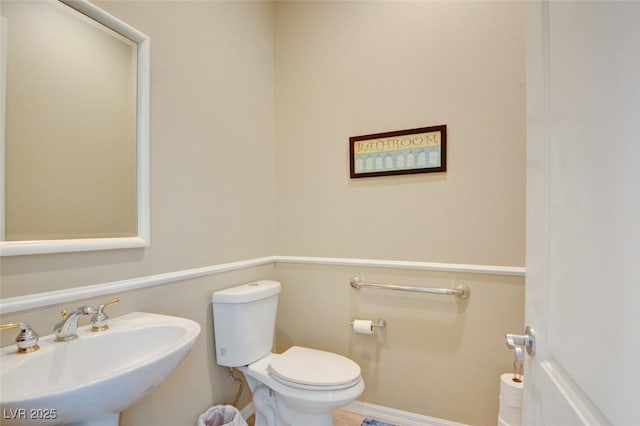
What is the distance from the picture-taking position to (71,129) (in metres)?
1.08

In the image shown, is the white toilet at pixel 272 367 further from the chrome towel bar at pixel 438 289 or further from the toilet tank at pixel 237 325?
the chrome towel bar at pixel 438 289

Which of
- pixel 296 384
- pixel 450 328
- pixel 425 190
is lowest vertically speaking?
pixel 296 384

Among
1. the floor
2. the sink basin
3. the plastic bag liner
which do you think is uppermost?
the sink basin

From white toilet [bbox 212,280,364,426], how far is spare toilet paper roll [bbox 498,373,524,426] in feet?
2.06

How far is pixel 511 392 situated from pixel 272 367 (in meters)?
1.09

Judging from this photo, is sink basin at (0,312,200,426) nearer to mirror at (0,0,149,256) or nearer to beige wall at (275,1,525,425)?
mirror at (0,0,149,256)

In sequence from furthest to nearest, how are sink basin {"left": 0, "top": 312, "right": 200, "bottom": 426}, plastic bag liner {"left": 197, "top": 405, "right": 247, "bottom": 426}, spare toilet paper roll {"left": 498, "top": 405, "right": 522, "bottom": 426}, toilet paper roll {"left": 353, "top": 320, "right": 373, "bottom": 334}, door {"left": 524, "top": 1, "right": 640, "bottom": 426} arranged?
toilet paper roll {"left": 353, "top": 320, "right": 373, "bottom": 334} → plastic bag liner {"left": 197, "top": 405, "right": 247, "bottom": 426} → spare toilet paper roll {"left": 498, "top": 405, "right": 522, "bottom": 426} → sink basin {"left": 0, "top": 312, "right": 200, "bottom": 426} → door {"left": 524, "top": 1, "right": 640, "bottom": 426}

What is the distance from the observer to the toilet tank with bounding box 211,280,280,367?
5.07 ft

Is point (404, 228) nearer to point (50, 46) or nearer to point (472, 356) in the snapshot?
point (472, 356)

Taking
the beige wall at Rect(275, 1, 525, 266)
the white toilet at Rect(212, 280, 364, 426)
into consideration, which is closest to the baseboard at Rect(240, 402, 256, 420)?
the white toilet at Rect(212, 280, 364, 426)

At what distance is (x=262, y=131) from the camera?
6.63 ft

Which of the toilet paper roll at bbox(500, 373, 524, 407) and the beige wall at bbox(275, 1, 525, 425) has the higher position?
the beige wall at bbox(275, 1, 525, 425)

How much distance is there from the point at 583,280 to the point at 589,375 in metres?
0.14

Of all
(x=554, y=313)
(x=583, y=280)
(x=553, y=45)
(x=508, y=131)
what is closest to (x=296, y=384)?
(x=554, y=313)
